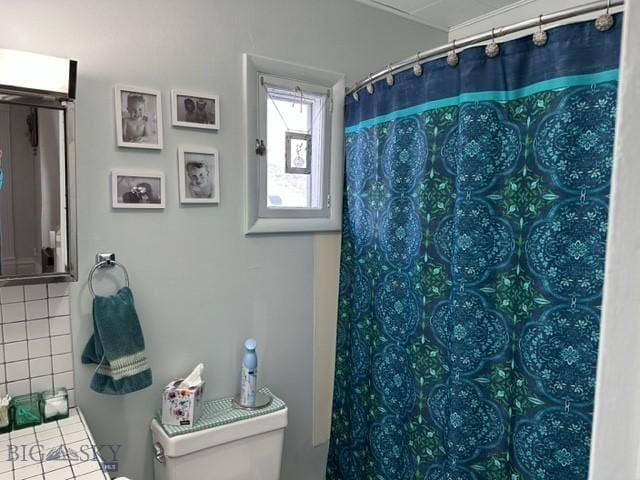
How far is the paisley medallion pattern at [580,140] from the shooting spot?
0.93 meters

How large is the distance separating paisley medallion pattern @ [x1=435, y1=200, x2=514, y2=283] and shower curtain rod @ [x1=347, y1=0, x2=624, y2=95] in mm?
453

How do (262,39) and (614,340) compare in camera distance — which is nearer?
(614,340)

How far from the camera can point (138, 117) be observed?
1.33 meters

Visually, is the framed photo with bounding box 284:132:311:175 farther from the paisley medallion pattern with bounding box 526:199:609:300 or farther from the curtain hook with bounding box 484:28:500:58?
the paisley medallion pattern with bounding box 526:199:609:300

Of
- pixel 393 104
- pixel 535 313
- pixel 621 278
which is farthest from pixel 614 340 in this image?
pixel 393 104

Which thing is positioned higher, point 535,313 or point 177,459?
→ point 535,313

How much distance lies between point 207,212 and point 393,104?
2.50 feet

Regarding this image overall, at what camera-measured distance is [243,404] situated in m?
1.51

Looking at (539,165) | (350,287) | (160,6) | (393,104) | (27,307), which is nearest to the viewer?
(539,165)

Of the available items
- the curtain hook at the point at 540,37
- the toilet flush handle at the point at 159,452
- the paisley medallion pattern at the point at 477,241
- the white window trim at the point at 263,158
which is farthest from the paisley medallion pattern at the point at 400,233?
the toilet flush handle at the point at 159,452

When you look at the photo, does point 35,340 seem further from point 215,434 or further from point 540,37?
point 540,37

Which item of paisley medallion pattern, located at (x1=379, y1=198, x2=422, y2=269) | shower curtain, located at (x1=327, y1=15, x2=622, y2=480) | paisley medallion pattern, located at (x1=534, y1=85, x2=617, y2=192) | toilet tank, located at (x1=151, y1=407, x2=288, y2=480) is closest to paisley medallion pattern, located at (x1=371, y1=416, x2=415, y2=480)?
shower curtain, located at (x1=327, y1=15, x2=622, y2=480)

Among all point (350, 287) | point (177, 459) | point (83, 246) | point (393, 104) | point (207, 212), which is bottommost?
point (177, 459)

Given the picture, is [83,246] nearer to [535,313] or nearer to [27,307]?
[27,307]
